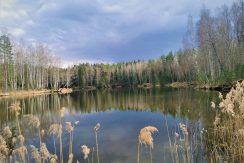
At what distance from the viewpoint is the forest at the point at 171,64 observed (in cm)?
3956

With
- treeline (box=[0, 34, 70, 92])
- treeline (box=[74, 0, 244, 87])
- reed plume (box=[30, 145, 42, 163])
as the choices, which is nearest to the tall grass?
reed plume (box=[30, 145, 42, 163])

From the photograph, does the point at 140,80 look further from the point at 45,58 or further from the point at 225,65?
the point at 225,65

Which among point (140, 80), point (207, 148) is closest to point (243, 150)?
point (207, 148)

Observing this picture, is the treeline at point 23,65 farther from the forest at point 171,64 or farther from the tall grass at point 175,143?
the tall grass at point 175,143

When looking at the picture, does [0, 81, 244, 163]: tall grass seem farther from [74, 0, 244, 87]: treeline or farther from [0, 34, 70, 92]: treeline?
[0, 34, 70, 92]: treeline

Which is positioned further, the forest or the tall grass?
the forest

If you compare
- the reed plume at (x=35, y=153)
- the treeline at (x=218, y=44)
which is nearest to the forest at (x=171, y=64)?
the treeline at (x=218, y=44)

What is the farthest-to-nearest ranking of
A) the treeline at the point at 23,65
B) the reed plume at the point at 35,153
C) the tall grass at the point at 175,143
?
the treeline at the point at 23,65 < the tall grass at the point at 175,143 < the reed plume at the point at 35,153

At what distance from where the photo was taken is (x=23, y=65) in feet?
204

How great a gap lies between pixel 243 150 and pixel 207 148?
2174 mm

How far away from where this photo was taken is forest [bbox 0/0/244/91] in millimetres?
39562

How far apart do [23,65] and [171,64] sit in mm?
52167

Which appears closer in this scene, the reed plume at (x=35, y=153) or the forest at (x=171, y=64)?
the reed plume at (x=35, y=153)

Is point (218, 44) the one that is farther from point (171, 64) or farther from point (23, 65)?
point (171, 64)
